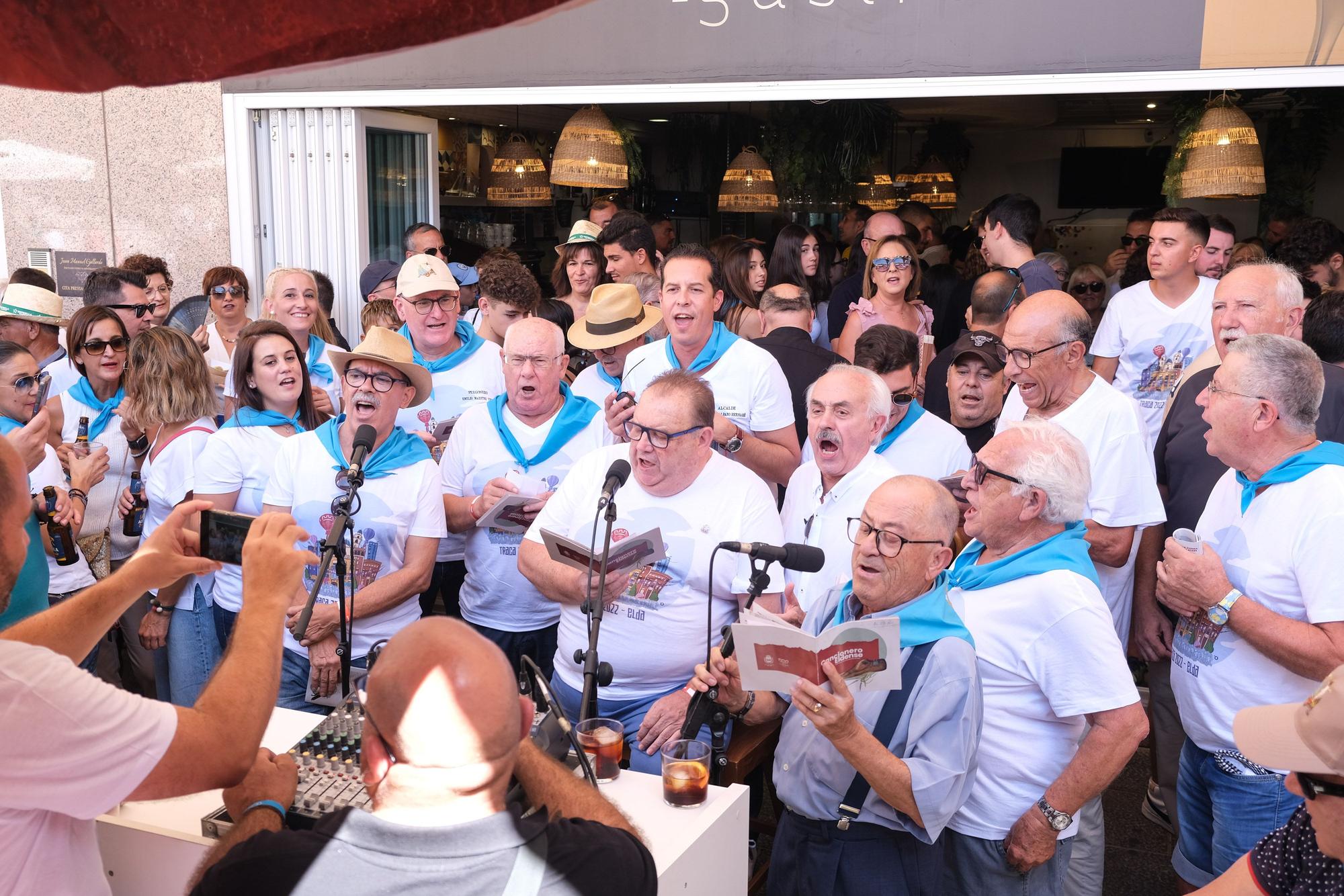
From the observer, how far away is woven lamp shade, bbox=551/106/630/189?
747cm

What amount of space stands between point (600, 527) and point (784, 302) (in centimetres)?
221

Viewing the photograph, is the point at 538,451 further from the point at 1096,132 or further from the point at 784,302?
the point at 1096,132

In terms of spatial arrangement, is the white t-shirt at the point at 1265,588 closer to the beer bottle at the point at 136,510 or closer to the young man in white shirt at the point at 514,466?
the young man in white shirt at the point at 514,466

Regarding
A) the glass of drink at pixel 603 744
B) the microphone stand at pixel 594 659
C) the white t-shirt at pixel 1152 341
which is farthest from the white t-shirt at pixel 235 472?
the white t-shirt at pixel 1152 341

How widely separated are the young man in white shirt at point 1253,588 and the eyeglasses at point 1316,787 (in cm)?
120

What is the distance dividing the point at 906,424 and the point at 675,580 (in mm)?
1227

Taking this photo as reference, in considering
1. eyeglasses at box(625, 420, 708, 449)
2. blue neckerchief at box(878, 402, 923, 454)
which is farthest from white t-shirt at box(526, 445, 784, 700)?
blue neckerchief at box(878, 402, 923, 454)

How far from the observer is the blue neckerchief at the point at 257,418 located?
437cm

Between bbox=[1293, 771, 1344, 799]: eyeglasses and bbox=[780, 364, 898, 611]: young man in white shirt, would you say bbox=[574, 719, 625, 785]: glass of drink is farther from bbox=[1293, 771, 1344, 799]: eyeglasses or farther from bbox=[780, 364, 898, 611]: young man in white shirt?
bbox=[1293, 771, 1344, 799]: eyeglasses

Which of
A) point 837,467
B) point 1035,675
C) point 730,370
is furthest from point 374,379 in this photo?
point 1035,675

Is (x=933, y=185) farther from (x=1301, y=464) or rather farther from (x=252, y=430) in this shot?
(x=1301, y=464)

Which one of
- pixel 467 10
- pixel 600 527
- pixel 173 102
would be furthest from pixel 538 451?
pixel 173 102

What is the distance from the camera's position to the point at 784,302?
222 inches

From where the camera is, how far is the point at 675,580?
3684 mm
